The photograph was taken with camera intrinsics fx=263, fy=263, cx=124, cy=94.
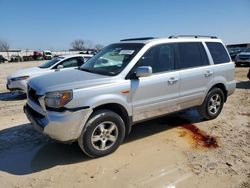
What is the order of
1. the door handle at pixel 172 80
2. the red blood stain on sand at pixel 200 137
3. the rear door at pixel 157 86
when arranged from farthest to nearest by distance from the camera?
the door handle at pixel 172 80 → the red blood stain on sand at pixel 200 137 → the rear door at pixel 157 86

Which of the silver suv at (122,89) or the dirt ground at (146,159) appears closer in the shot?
the dirt ground at (146,159)

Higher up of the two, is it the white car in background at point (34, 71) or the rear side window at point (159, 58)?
the rear side window at point (159, 58)

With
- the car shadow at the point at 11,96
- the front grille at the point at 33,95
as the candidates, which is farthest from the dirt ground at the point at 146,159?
the car shadow at the point at 11,96

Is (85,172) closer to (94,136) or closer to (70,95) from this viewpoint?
(94,136)

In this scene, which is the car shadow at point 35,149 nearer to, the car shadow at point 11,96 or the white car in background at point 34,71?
the white car in background at point 34,71

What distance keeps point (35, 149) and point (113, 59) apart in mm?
2185

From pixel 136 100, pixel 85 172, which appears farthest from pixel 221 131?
pixel 85 172

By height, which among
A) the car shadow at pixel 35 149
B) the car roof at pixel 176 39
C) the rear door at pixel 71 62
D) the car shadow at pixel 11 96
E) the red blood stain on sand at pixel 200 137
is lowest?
the car shadow at pixel 11 96

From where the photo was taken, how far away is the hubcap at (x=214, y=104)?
240 inches

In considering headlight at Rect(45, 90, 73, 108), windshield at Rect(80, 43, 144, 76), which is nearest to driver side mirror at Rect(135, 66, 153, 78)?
windshield at Rect(80, 43, 144, 76)

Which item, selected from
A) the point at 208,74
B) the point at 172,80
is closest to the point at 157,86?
the point at 172,80

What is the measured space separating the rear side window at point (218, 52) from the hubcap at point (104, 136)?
120 inches

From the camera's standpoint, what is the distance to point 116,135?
4.40 m

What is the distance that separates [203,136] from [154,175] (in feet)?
6.35
